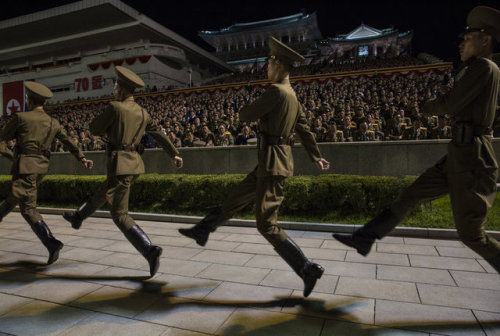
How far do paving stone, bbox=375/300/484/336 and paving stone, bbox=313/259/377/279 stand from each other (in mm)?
721

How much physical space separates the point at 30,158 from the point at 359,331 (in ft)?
12.8

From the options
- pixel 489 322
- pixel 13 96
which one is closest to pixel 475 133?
pixel 489 322

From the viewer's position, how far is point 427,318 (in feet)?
8.70

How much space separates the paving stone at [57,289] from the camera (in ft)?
10.2

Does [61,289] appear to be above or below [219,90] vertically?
below

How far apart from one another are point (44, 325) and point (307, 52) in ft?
197

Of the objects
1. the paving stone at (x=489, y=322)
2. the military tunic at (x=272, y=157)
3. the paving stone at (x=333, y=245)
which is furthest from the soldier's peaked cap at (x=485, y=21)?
the paving stone at (x=333, y=245)

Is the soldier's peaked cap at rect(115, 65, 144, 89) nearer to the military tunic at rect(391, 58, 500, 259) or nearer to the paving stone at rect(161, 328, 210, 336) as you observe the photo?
the paving stone at rect(161, 328, 210, 336)

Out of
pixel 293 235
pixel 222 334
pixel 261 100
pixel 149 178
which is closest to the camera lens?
pixel 222 334

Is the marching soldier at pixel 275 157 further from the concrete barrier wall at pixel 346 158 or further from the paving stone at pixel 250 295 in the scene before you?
the concrete barrier wall at pixel 346 158

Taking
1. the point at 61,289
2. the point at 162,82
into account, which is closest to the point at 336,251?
the point at 61,289

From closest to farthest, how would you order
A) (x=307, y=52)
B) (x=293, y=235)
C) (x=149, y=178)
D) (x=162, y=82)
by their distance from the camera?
(x=293, y=235)
(x=149, y=178)
(x=162, y=82)
(x=307, y=52)

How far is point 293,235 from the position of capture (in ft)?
18.5

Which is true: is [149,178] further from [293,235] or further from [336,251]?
[336,251]
